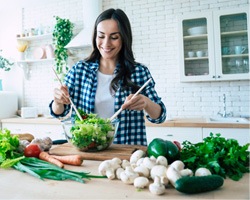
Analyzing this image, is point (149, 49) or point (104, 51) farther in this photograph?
point (149, 49)

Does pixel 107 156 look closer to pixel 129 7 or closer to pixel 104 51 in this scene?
pixel 104 51

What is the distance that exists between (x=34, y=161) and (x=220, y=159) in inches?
30.8

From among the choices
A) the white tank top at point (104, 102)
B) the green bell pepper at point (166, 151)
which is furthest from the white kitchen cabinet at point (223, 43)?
the green bell pepper at point (166, 151)

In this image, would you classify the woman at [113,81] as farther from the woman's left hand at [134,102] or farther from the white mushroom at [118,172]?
the white mushroom at [118,172]

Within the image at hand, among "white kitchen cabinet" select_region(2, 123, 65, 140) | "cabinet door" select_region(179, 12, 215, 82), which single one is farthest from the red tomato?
"cabinet door" select_region(179, 12, 215, 82)

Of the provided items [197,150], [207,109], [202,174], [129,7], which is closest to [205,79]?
[207,109]

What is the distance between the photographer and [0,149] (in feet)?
3.55

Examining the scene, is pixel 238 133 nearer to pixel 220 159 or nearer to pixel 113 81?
pixel 113 81

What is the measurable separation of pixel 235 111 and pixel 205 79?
0.63 meters

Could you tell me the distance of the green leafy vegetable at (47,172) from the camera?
0.88m

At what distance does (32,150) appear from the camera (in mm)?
1138

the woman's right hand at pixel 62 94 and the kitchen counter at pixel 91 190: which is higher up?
the woman's right hand at pixel 62 94

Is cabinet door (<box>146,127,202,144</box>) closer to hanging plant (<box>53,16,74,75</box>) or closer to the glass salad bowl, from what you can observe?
the glass salad bowl

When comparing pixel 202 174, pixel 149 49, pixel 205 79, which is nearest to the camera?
pixel 202 174
